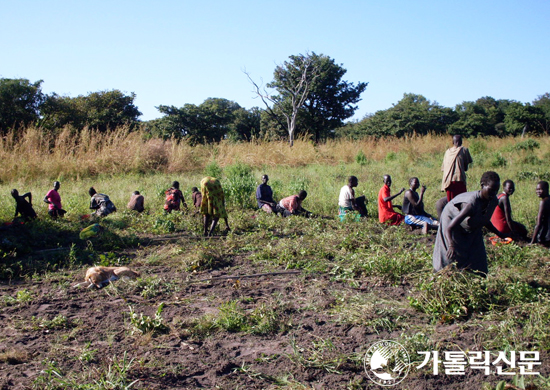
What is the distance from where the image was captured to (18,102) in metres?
17.7

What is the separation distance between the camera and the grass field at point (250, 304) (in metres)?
3.25

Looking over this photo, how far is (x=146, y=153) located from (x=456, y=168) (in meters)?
11.2

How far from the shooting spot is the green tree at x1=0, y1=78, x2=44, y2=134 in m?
17.2

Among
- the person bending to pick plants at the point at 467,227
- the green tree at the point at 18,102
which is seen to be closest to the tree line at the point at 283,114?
the green tree at the point at 18,102

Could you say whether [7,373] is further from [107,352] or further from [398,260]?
[398,260]

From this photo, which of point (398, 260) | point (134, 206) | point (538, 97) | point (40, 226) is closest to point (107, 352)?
point (398, 260)

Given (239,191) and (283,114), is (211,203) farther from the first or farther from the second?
(283,114)

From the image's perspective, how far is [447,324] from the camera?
3789 millimetres

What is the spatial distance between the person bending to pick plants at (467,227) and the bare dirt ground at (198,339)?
648 millimetres

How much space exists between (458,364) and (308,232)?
455 centimetres

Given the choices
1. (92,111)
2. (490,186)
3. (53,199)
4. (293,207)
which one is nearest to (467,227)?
(490,186)

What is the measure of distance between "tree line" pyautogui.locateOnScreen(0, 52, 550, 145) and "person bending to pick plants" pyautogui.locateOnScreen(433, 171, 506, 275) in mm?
14787

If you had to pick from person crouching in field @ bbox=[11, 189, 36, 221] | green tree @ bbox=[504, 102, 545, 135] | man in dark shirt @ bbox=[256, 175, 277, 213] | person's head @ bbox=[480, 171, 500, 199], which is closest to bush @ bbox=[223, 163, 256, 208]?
man in dark shirt @ bbox=[256, 175, 277, 213]

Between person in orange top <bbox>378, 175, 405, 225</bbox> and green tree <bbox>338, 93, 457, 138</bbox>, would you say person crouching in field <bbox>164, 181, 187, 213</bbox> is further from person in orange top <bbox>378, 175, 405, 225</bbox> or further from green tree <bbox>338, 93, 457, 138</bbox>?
green tree <bbox>338, 93, 457, 138</bbox>
